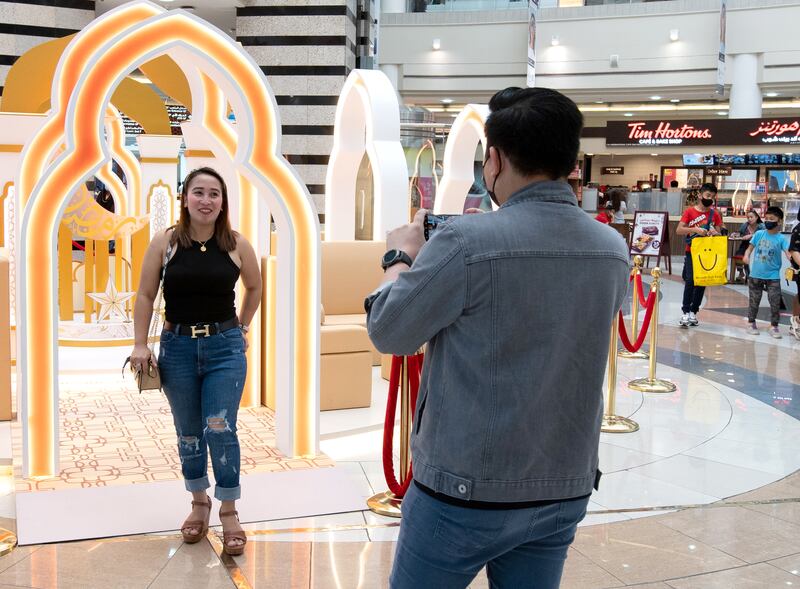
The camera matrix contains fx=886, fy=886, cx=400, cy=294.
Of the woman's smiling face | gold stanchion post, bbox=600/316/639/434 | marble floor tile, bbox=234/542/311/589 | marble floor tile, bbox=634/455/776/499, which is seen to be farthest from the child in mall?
the woman's smiling face

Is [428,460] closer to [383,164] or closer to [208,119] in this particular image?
[208,119]

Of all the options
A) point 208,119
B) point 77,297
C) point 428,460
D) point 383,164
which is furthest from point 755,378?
point 77,297

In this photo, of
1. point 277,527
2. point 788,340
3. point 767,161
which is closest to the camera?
point 277,527

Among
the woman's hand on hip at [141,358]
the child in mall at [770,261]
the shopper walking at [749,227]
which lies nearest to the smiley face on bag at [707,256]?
the child in mall at [770,261]

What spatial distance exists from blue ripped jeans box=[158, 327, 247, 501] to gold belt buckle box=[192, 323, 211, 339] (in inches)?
0.6

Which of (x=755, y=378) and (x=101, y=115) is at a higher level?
(x=101, y=115)

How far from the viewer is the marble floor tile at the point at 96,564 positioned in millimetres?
3102

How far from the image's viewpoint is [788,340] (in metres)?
9.35

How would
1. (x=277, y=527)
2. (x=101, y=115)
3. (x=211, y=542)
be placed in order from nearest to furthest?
1. (x=211, y=542)
2. (x=277, y=527)
3. (x=101, y=115)

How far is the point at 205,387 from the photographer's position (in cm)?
332

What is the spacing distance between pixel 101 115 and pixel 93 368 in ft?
10.8

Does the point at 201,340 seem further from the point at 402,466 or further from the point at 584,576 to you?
the point at 584,576

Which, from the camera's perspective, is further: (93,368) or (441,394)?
(93,368)

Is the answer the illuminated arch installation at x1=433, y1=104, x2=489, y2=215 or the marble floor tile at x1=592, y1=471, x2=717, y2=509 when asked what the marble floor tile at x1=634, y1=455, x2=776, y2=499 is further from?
the illuminated arch installation at x1=433, y1=104, x2=489, y2=215
